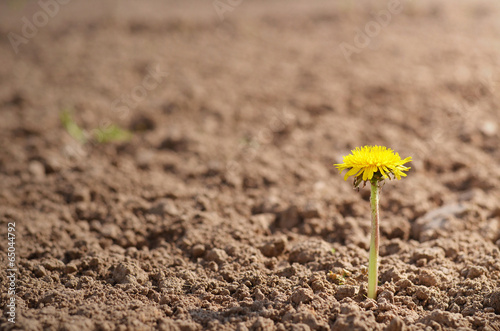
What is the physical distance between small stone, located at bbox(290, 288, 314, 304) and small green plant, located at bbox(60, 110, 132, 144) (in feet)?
8.01

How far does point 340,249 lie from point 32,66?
4615mm

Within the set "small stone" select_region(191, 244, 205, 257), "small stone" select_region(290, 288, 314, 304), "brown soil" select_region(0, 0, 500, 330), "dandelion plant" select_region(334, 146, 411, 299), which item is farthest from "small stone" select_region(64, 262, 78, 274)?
"dandelion plant" select_region(334, 146, 411, 299)

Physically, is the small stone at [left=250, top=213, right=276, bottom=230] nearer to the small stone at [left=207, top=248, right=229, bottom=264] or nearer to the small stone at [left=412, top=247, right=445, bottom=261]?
the small stone at [left=207, top=248, right=229, bottom=264]

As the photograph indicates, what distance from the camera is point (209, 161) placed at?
3498 mm

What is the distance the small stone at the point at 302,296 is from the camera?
6.34 feet

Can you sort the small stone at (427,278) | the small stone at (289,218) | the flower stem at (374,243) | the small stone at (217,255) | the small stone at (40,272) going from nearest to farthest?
the flower stem at (374,243) < the small stone at (427,278) < the small stone at (40,272) < the small stone at (217,255) < the small stone at (289,218)

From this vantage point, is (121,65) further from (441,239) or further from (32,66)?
(441,239)

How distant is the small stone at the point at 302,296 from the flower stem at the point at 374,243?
0.88 feet

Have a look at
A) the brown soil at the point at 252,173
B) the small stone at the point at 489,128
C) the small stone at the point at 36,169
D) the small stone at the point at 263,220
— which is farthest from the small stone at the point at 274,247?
the small stone at the point at 489,128

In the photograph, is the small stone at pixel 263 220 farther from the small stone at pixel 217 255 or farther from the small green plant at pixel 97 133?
the small green plant at pixel 97 133

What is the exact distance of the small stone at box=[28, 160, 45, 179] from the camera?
11.0ft

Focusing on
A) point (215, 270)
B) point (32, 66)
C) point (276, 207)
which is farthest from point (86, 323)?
point (32, 66)

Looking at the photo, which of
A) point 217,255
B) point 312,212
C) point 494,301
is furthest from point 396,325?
point 312,212

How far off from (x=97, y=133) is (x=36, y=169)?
2.13 ft
